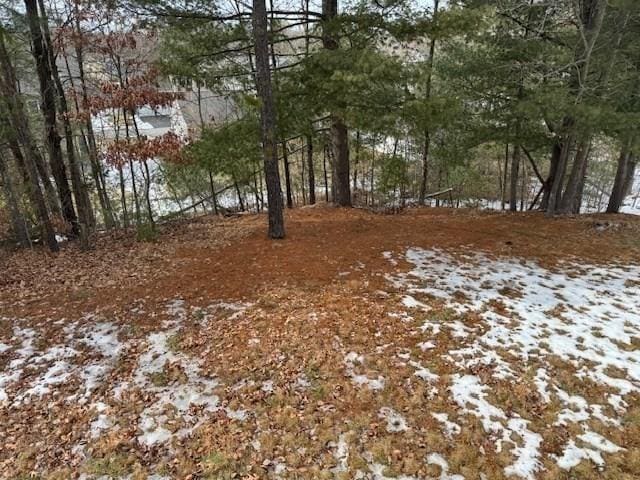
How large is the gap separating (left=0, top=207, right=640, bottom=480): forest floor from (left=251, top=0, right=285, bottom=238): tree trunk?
2.24 ft

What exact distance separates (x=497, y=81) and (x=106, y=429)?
9.29 meters

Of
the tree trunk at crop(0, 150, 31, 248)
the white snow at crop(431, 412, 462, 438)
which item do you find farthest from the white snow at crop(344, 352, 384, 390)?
the tree trunk at crop(0, 150, 31, 248)

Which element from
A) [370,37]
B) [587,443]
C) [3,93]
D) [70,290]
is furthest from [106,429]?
[370,37]

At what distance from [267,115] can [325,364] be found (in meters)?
4.05

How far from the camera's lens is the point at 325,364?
3754mm

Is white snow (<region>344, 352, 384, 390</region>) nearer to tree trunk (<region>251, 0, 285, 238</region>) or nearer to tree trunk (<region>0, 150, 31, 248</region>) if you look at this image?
tree trunk (<region>251, 0, 285, 238</region>)

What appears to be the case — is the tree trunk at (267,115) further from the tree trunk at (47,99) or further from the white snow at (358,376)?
the tree trunk at (47,99)

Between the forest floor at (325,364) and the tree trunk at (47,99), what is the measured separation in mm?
1851

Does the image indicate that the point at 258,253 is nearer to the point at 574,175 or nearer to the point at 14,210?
the point at 14,210

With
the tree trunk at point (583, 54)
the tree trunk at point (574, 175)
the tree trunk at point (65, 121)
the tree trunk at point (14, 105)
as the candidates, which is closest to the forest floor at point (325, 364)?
the tree trunk at point (65, 121)

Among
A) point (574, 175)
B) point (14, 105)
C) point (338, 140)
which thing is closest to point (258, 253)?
point (338, 140)

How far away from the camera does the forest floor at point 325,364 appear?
2832mm

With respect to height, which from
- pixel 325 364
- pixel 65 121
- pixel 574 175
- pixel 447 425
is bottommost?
pixel 447 425

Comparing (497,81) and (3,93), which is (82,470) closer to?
(3,93)
